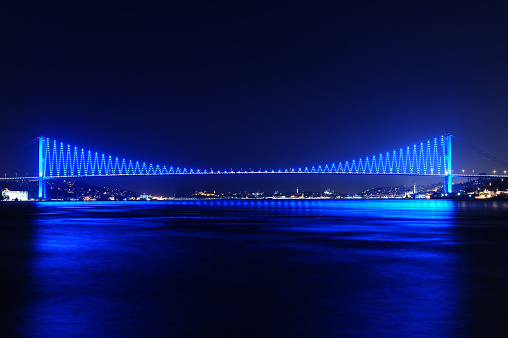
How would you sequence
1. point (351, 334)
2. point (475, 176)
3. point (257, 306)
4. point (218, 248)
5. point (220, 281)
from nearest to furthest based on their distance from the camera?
1. point (351, 334)
2. point (257, 306)
3. point (220, 281)
4. point (218, 248)
5. point (475, 176)

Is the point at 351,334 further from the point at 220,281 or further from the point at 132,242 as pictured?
the point at 132,242

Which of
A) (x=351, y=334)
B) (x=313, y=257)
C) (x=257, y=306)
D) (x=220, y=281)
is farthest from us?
(x=313, y=257)

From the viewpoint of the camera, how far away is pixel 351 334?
5938mm

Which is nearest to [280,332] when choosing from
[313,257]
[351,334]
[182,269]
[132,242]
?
[351,334]

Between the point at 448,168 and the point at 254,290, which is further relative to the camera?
the point at 448,168

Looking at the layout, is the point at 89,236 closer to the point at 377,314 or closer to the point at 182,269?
the point at 182,269

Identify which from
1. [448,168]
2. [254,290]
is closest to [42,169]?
[448,168]

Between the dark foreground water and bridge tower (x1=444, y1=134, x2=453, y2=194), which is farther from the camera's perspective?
bridge tower (x1=444, y1=134, x2=453, y2=194)

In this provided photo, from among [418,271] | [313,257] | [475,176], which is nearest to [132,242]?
[313,257]

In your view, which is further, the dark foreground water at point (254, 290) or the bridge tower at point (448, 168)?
the bridge tower at point (448, 168)

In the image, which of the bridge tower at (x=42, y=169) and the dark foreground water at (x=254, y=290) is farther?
the bridge tower at (x=42, y=169)

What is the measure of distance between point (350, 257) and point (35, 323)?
888cm

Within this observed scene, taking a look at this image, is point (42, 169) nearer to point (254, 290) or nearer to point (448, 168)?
point (448, 168)

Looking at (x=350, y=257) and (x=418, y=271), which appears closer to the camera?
(x=418, y=271)
